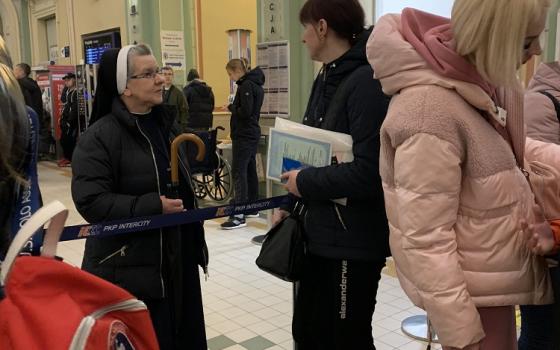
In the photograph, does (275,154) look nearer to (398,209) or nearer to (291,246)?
(291,246)

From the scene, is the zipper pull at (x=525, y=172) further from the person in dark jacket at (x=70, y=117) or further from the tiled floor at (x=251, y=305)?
the person in dark jacket at (x=70, y=117)

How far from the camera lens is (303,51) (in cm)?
536

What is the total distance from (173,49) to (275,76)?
128 inches

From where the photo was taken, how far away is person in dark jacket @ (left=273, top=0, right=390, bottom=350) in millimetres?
1782

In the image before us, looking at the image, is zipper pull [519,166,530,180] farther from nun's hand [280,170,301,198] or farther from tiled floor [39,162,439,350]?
tiled floor [39,162,439,350]

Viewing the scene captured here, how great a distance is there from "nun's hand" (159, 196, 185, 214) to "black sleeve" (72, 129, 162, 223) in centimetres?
2

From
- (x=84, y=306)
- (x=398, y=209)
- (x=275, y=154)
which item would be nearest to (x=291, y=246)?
(x=275, y=154)

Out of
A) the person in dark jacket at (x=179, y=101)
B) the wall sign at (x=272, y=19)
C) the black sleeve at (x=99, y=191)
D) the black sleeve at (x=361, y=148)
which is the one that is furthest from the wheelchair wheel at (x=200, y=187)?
the black sleeve at (x=361, y=148)

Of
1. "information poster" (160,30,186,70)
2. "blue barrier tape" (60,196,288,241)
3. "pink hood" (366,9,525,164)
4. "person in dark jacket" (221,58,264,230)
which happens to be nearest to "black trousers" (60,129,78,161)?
"information poster" (160,30,186,70)

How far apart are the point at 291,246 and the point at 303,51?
3.74 meters

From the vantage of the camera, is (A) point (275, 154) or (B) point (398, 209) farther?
(A) point (275, 154)

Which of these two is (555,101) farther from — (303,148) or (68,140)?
(68,140)

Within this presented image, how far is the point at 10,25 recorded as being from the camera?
47.7 feet

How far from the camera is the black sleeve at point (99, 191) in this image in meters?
Answer: 1.94
